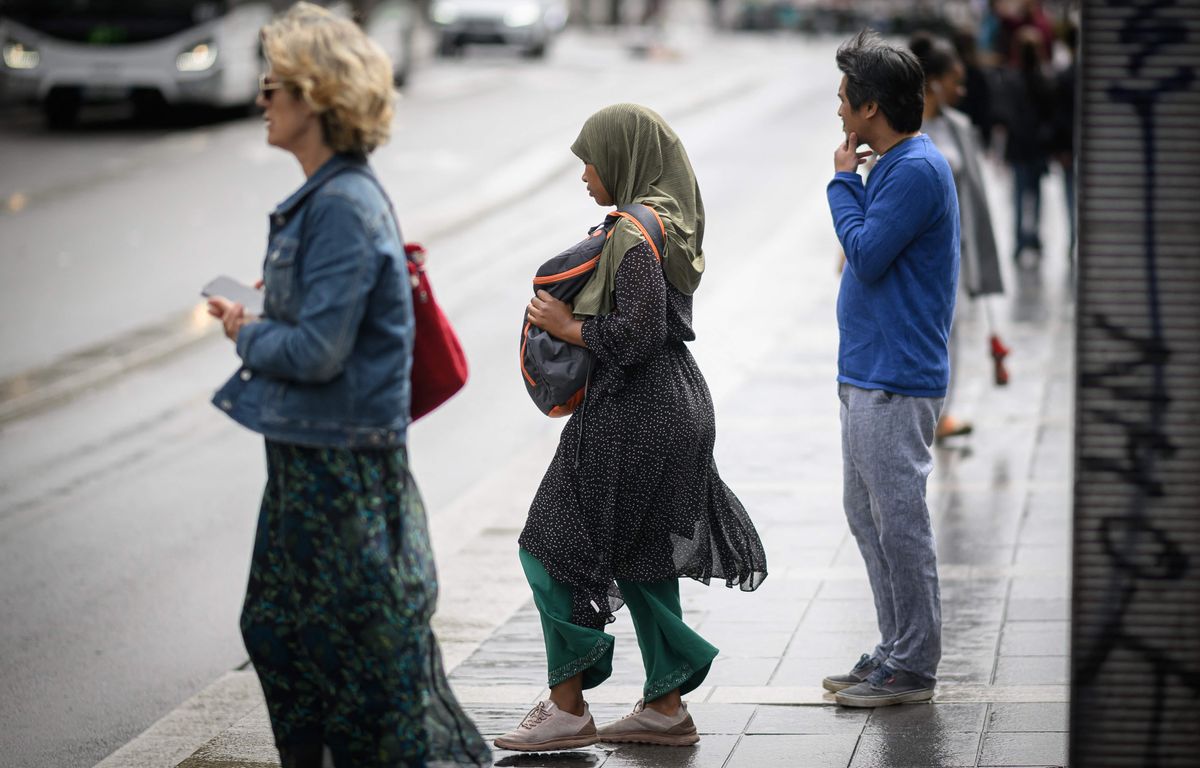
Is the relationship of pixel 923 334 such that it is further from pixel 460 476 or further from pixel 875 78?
pixel 460 476

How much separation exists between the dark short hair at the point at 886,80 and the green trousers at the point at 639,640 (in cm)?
146

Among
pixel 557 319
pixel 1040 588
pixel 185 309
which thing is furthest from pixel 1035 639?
pixel 185 309

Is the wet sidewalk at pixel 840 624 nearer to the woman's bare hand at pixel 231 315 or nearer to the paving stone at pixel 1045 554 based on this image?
the paving stone at pixel 1045 554

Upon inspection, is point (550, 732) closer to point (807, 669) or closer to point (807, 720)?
point (807, 720)

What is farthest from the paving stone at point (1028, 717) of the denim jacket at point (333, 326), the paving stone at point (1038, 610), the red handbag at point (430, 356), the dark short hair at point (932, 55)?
the dark short hair at point (932, 55)

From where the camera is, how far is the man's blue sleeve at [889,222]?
4859mm

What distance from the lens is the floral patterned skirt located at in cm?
380

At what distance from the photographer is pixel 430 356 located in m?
4.07

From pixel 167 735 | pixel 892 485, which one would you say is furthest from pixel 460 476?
pixel 892 485

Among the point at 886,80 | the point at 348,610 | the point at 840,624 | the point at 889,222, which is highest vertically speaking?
the point at 886,80

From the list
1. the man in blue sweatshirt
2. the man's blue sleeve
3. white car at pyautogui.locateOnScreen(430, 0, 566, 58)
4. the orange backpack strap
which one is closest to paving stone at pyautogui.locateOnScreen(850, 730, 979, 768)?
the man in blue sweatshirt

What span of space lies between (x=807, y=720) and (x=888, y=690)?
26cm

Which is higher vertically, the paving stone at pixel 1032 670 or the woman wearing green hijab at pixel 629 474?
the woman wearing green hijab at pixel 629 474

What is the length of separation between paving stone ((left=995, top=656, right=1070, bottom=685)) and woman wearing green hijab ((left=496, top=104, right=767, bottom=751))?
1104 mm
